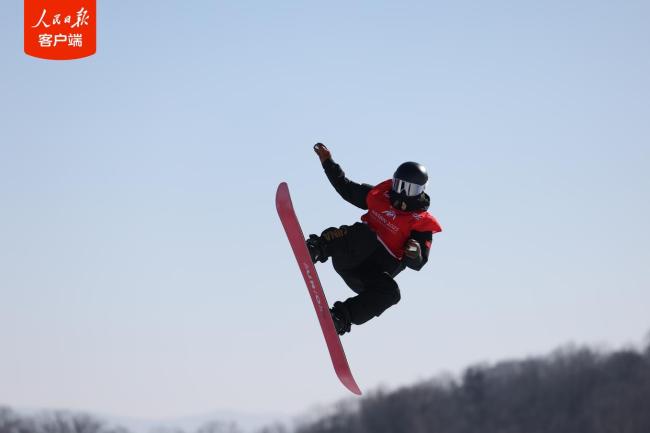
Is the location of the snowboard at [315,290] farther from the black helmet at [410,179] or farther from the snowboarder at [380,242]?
the black helmet at [410,179]

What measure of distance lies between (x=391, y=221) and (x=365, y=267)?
22.2 inches

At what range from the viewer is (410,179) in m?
12.7

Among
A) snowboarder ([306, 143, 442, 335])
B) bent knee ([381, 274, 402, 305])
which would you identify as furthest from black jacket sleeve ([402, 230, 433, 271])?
bent knee ([381, 274, 402, 305])

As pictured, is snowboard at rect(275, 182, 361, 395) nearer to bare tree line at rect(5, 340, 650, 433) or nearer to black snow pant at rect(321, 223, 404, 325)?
black snow pant at rect(321, 223, 404, 325)

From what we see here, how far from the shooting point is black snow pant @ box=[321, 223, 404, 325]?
1281 centimetres

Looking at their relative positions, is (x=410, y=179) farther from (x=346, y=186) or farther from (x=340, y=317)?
(x=340, y=317)

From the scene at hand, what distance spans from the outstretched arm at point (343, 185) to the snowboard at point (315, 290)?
0.51 m

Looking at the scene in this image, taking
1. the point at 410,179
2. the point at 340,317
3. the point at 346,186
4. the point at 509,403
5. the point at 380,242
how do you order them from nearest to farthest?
1. the point at 410,179
2. the point at 340,317
3. the point at 380,242
4. the point at 346,186
5. the point at 509,403

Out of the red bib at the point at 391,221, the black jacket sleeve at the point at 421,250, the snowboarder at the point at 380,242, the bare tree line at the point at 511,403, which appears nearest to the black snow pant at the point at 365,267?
the snowboarder at the point at 380,242

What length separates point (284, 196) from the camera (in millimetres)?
13195

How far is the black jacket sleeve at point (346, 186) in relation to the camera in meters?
13.2

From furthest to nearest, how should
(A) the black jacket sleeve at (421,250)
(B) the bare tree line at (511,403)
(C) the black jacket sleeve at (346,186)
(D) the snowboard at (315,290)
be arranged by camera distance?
(B) the bare tree line at (511,403), (C) the black jacket sleeve at (346,186), (D) the snowboard at (315,290), (A) the black jacket sleeve at (421,250)

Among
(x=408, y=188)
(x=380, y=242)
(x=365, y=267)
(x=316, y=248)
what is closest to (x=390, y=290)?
(x=365, y=267)

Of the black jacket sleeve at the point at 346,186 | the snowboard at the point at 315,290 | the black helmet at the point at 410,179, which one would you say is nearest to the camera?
the black helmet at the point at 410,179
